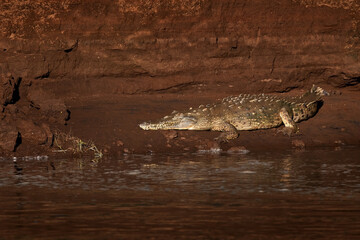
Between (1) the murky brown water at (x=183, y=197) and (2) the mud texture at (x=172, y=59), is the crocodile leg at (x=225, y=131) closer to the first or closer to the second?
(2) the mud texture at (x=172, y=59)

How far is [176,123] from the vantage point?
52.7 ft

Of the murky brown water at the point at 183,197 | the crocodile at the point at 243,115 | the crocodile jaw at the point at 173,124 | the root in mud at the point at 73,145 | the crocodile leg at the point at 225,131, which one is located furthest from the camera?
the crocodile at the point at 243,115

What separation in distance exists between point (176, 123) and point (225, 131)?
112 centimetres

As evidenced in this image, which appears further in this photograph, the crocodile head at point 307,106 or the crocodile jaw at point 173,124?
the crocodile head at point 307,106

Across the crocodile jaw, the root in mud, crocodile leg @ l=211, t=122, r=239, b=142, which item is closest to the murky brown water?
the root in mud

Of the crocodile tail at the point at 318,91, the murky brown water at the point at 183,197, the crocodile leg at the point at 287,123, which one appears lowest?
the murky brown water at the point at 183,197

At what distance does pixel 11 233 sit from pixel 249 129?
987cm

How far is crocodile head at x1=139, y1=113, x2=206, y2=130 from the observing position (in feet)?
51.7

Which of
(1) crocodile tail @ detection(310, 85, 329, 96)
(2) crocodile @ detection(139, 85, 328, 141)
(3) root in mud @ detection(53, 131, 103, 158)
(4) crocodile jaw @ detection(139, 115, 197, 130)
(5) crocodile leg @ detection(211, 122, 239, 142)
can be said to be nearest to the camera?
(3) root in mud @ detection(53, 131, 103, 158)

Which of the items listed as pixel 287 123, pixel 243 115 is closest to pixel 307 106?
pixel 287 123

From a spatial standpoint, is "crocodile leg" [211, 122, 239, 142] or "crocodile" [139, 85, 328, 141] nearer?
"crocodile leg" [211, 122, 239, 142]

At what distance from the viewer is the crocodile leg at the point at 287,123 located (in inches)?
634

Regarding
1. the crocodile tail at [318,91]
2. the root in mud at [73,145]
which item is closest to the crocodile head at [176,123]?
the root in mud at [73,145]

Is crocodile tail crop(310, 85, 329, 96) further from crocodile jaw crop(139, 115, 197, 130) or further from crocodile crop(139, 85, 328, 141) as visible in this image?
crocodile jaw crop(139, 115, 197, 130)
